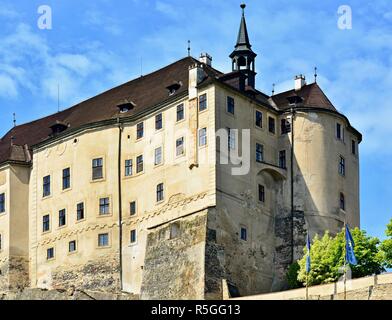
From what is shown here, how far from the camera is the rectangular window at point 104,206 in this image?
3866 inches

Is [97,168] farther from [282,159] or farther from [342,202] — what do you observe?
[342,202]

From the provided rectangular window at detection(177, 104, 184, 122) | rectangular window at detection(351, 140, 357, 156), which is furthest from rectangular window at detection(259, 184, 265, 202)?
rectangular window at detection(351, 140, 357, 156)

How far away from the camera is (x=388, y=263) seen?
8569 centimetres

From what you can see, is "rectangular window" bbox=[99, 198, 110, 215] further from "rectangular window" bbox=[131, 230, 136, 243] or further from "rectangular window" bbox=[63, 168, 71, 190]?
"rectangular window" bbox=[63, 168, 71, 190]

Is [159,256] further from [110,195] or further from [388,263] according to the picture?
[388,263]

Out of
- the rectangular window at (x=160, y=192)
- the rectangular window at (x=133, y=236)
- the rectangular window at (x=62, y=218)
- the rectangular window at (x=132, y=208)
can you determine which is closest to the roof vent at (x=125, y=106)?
the rectangular window at (x=132, y=208)

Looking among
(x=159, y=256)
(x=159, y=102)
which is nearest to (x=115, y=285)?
(x=159, y=256)

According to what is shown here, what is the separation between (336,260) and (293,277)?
13.8 feet

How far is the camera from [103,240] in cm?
9756

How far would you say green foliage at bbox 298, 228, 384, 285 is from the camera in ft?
286

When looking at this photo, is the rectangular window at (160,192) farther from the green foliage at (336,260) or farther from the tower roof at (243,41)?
the tower roof at (243,41)
